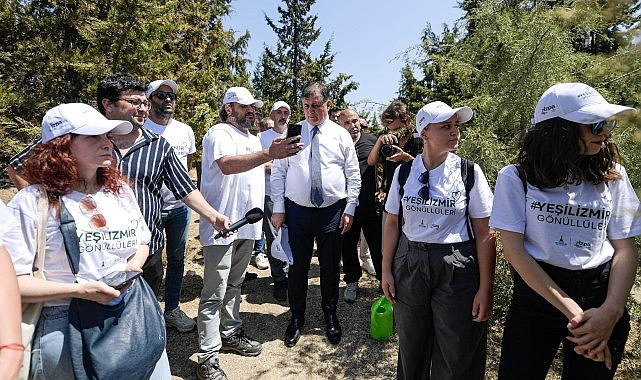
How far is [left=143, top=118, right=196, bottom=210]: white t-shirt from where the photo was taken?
153 inches

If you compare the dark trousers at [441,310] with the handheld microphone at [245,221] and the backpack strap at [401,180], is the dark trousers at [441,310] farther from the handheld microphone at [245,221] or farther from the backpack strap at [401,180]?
the handheld microphone at [245,221]

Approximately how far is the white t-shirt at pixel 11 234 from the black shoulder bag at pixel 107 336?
0.48 ft

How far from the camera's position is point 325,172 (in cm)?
374

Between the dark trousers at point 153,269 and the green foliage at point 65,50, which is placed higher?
the green foliage at point 65,50

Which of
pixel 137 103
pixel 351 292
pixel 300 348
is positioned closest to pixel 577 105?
pixel 137 103

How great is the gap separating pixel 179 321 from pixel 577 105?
387 cm

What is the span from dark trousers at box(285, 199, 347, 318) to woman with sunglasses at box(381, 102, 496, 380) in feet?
4.25

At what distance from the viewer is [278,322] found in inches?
170

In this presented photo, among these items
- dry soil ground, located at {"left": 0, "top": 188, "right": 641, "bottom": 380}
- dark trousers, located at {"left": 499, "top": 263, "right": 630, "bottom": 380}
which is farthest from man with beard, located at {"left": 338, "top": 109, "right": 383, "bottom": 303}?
dark trousers, located at {"left": 499, "top": 263, "right": 630, "bottom": 380}

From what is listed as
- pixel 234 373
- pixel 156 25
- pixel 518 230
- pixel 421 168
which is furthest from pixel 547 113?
pixel 156 25

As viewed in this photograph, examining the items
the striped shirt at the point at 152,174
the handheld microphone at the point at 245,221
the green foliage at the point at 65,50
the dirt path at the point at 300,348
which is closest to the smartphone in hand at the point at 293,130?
the handheld microphone at the point at 245,221

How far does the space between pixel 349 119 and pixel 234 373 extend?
326 cm

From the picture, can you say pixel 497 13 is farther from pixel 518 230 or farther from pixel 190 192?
pixel 190 192

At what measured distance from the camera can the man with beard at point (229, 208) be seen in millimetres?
3211
